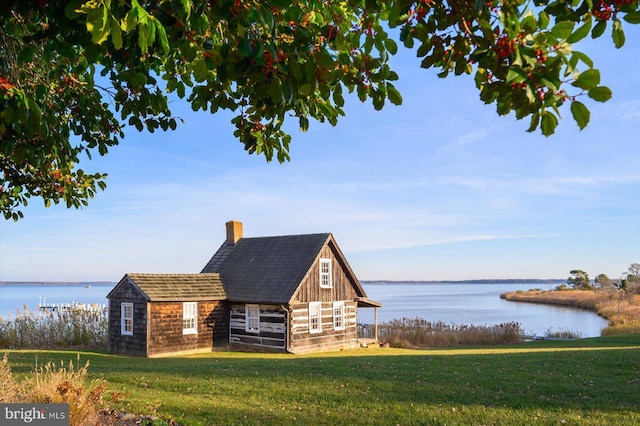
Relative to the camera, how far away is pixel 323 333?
24844 millimetres

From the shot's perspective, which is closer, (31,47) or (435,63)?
(435,63)

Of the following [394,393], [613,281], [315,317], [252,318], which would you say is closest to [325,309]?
[315,317]

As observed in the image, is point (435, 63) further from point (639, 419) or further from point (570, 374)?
point (570, 374)

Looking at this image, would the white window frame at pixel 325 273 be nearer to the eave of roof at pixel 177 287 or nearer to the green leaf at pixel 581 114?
the eave of roof at pixel 177 287

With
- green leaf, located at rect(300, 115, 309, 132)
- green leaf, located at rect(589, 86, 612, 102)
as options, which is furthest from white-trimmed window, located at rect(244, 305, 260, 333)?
green leaf, located at rect(589, 86, 612, 102)

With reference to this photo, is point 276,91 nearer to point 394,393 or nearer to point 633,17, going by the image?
Result: point 633,17

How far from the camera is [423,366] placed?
14258 mm

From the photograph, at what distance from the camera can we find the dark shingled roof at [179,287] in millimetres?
22547

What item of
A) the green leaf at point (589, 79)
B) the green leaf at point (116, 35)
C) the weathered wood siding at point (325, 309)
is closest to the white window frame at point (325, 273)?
the weathered wood siding at point (325, 309)

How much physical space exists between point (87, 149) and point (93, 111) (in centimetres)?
60

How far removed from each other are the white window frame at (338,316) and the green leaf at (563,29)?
23.6m

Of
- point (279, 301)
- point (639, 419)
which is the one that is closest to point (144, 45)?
point (639, 419)

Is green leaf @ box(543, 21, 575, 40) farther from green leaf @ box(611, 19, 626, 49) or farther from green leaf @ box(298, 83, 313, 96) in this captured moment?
green leaf @ box(298, 83, 313, 96)

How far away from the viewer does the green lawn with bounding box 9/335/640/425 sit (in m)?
8.55
